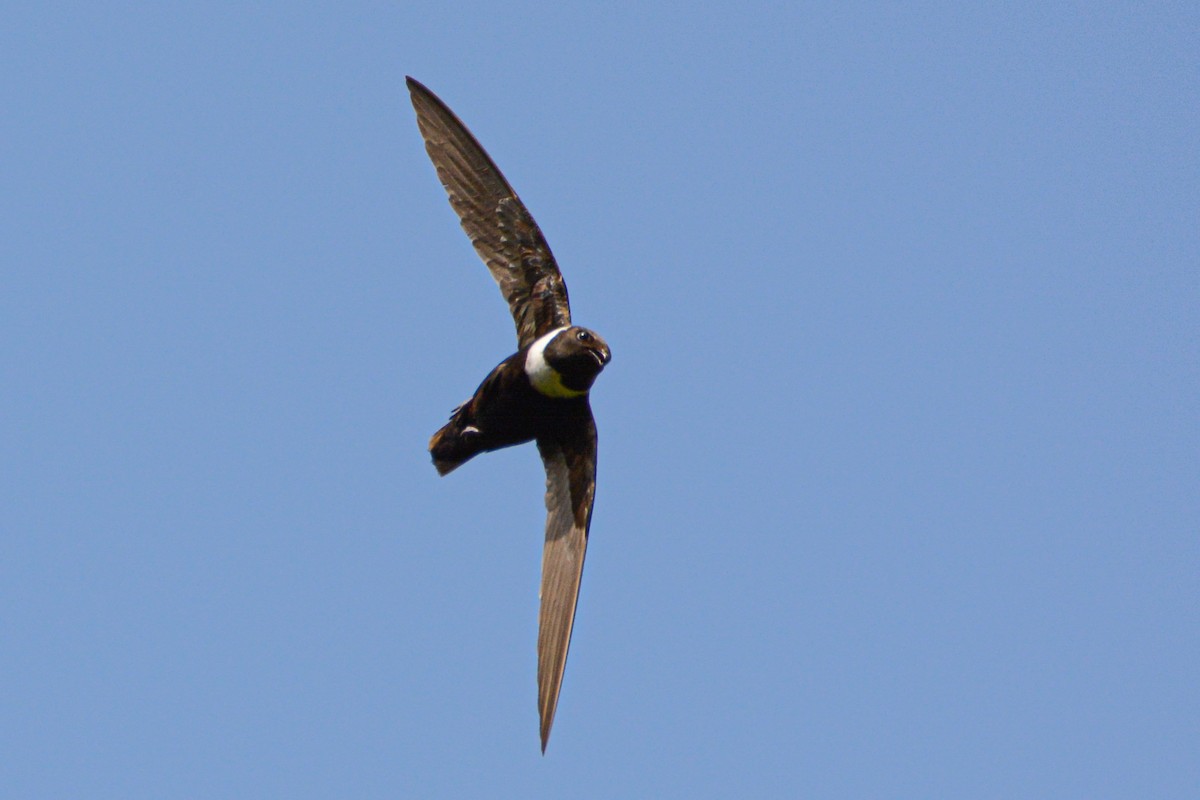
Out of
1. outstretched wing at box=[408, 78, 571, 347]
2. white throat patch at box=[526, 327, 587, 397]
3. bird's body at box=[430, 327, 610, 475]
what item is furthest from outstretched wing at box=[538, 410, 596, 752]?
outstretched wing at box=[408, 78, 571, 347]

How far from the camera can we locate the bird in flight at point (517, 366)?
1087cm

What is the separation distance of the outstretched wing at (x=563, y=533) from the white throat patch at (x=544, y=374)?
261 millimetres

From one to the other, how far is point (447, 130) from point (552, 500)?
248 centimetres

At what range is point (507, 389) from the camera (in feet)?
35.4

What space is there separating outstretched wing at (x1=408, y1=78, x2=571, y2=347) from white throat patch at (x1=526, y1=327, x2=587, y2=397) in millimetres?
399

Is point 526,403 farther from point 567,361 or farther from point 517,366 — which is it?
point 567,361

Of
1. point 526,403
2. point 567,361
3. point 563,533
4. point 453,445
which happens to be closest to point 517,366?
point 526,403

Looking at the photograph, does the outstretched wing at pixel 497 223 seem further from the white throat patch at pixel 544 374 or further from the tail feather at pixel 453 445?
the tail feather at pixel 453 445

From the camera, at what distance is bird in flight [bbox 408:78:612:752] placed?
35.7 ft

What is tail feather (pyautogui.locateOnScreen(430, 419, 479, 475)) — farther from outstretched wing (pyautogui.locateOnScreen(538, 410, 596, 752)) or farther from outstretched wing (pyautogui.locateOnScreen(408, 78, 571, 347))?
outstretched wing (pyautogui.locateOnScreen(408, 78, 571, 347))

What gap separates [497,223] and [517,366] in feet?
3.34

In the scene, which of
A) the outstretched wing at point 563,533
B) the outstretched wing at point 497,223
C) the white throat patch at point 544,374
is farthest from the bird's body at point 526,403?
the outstretched wing at point 497,223

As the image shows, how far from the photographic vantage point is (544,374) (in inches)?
417

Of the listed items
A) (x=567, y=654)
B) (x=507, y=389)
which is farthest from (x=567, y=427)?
(x=567, y=654)
